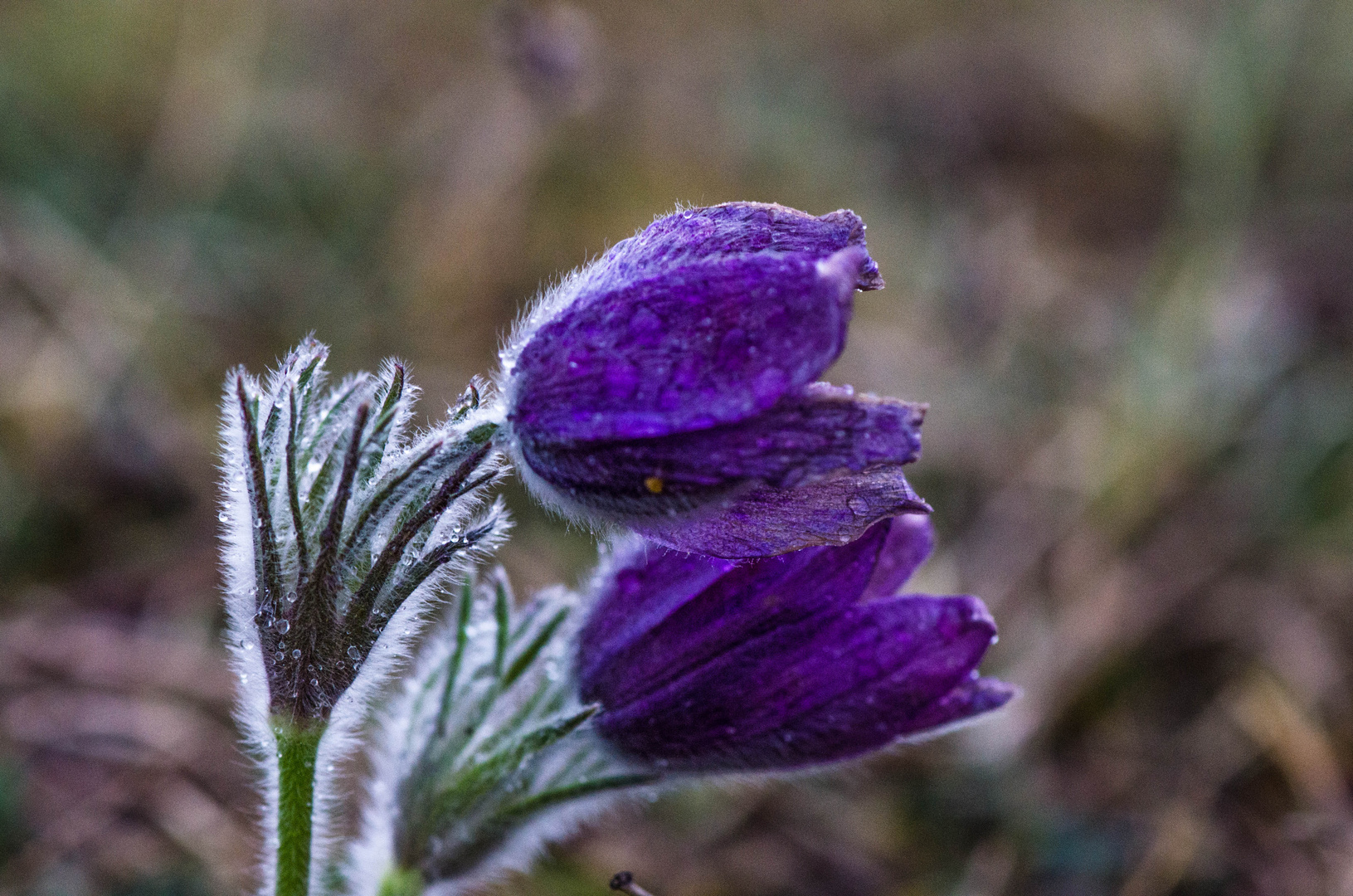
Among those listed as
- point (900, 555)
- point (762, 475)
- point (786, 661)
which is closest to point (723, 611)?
point (786, 661)

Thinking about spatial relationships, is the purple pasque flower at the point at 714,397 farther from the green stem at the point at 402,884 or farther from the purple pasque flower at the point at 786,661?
the green stem at the point at 402,884

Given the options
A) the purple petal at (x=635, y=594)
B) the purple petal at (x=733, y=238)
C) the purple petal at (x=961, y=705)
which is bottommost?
the purple petal at (x=961, y=705)

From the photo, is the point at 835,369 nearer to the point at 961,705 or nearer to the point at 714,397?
the point at 961,705

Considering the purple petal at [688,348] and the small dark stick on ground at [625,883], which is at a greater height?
the purple petal at [688,348]

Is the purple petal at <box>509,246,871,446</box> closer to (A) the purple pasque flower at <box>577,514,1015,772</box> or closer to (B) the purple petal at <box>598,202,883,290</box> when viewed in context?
(B) the purple petal at <box>598,202,883,290</box>

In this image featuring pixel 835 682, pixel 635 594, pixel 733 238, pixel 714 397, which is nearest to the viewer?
pixel 714 397

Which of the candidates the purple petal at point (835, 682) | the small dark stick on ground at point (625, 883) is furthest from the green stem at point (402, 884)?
the purple petal at point (835, 682)

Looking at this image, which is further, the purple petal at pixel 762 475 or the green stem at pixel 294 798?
the green stem at pixel 294 798

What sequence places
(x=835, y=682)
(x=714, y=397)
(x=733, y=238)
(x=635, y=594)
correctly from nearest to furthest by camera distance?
(x=714, y=397)
(x=733, y=238)
(x=835, y=682)
(x=635, y=594)

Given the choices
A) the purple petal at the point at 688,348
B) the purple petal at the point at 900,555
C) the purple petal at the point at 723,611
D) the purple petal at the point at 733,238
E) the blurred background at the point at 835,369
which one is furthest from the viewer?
the blurred background at the point at 835,369
